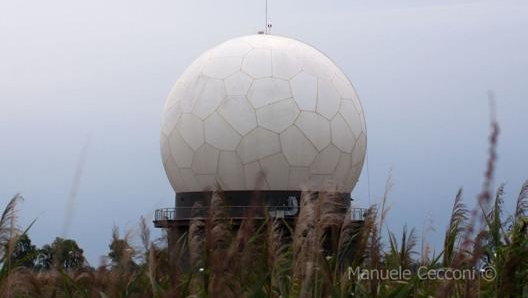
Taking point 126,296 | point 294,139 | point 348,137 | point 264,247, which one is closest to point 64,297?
point 126,296

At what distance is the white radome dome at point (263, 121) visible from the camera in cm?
1877

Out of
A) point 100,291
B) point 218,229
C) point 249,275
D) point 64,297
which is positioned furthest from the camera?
point 64,297

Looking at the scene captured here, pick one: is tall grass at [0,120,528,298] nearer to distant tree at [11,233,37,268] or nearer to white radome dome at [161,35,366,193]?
distant tree at [11,233,37,268]

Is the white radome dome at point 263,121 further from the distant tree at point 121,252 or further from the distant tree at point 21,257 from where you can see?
the distant tree at point 121,252

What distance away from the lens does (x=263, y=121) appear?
Answer: 61.3 feet

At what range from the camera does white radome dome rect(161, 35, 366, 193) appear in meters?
18.8

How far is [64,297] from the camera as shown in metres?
5.17

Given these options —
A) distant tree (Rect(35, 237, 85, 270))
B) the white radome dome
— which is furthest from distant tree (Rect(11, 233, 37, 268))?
the white radome dome

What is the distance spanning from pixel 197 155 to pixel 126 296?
14878 millimetres

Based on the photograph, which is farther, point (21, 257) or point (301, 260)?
point (21, 257)

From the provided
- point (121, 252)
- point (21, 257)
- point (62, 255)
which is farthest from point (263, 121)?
point (121, 252)

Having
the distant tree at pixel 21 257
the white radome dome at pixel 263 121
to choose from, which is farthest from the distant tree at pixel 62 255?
the white radome dome at pixel 263 121

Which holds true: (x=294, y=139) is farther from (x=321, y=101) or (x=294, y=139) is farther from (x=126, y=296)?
(x=126, y=296)

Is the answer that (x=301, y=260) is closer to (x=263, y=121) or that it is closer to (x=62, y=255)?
(x=62, y=255)
